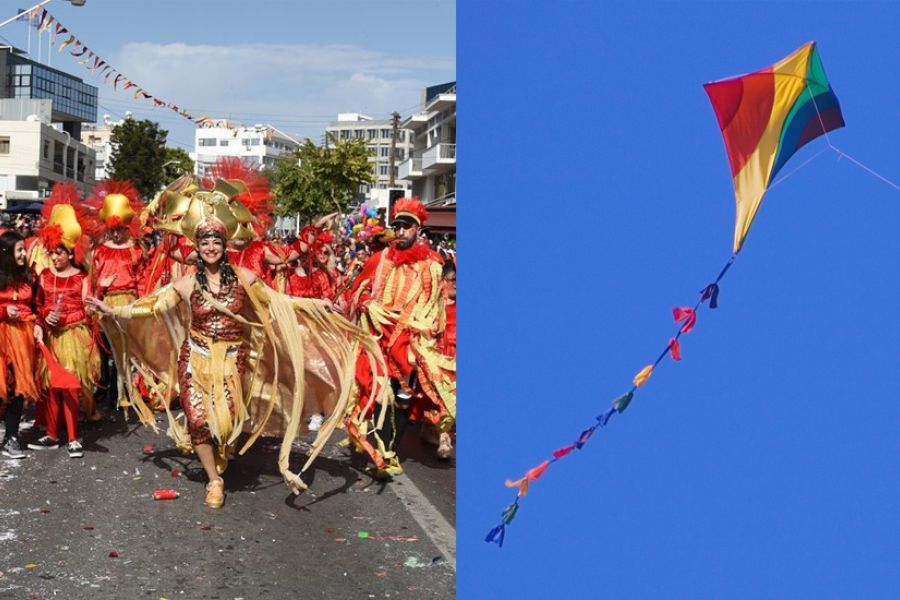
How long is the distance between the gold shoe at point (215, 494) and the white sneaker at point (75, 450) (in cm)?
182

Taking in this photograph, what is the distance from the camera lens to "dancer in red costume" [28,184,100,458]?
8438mm

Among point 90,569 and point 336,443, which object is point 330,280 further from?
point 90,569

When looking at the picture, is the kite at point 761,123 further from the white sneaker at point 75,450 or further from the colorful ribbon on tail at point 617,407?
the white sneaker at point 75,450

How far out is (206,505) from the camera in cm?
675

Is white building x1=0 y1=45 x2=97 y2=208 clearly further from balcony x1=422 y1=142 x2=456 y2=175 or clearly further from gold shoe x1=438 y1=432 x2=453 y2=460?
gold shoe x1=438 y1=432 x2=453 y2=460

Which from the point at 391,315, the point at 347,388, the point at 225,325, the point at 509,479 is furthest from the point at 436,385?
the point at 509,479

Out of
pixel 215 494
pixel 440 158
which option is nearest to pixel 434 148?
pixel 440 158

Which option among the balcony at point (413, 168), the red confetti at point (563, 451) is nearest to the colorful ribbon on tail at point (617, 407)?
the red confetti at point (563, 451)

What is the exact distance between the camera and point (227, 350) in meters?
6.95

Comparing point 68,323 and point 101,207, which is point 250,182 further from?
point 101,207

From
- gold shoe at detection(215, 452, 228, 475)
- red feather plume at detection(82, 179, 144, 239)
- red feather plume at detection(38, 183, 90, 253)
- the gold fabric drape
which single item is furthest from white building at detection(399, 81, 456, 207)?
gold shoe at detection(215, 452, 228, 475)

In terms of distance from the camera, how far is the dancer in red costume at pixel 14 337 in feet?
26.8

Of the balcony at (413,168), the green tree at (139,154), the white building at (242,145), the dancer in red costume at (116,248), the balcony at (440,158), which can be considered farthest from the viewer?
the white building at (242,145)

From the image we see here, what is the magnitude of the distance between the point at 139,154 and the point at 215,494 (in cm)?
5961
